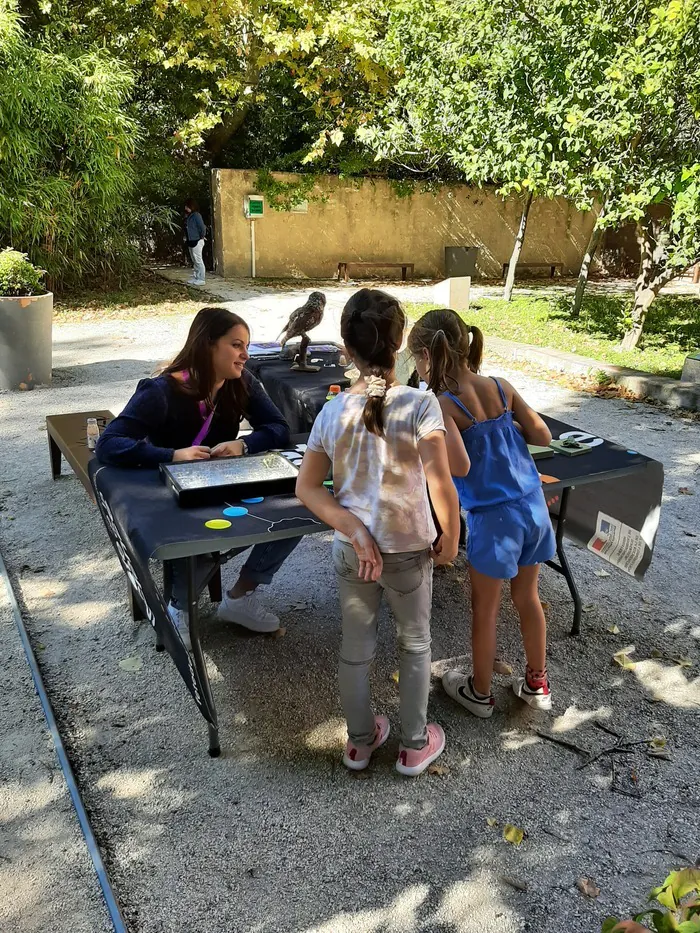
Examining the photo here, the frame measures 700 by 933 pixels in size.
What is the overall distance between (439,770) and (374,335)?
1.51m

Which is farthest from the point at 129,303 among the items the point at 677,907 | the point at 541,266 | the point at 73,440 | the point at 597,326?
the point at 677,907

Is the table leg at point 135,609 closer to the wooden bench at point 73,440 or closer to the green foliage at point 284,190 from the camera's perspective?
the wooden bench at point 73,440

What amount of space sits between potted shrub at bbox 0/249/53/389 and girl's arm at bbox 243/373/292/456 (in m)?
5.23

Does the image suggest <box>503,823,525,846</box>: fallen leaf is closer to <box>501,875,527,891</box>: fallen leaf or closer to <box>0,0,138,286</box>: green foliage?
<box>501,875,527,891</box>: fallen leaf

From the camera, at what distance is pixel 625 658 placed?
335cm

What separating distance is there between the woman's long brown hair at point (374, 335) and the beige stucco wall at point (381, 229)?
15956 millimetres

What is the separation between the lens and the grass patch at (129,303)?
41.3 ft

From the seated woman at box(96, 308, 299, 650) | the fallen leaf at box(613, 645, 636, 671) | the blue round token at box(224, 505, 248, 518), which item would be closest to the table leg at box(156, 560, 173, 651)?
Answer: the seated woman at box(96, 308, 299, 650)

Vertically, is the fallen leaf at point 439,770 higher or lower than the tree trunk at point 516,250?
lower

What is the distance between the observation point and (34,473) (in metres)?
5.48

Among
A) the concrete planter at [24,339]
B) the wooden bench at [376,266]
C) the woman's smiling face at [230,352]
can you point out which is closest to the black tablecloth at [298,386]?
the woman's smiling face at [230,352]

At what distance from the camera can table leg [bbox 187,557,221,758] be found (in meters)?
2.60

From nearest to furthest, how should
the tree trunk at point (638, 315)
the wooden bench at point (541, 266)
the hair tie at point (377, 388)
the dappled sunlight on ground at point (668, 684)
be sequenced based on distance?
the hair tie at point (377, 388), the dappled sunlight on ground at point (668, 684), the tree trunk at point (638, 315), the wooden bench at point (541, 266)

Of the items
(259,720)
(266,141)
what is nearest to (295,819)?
(259,720)
